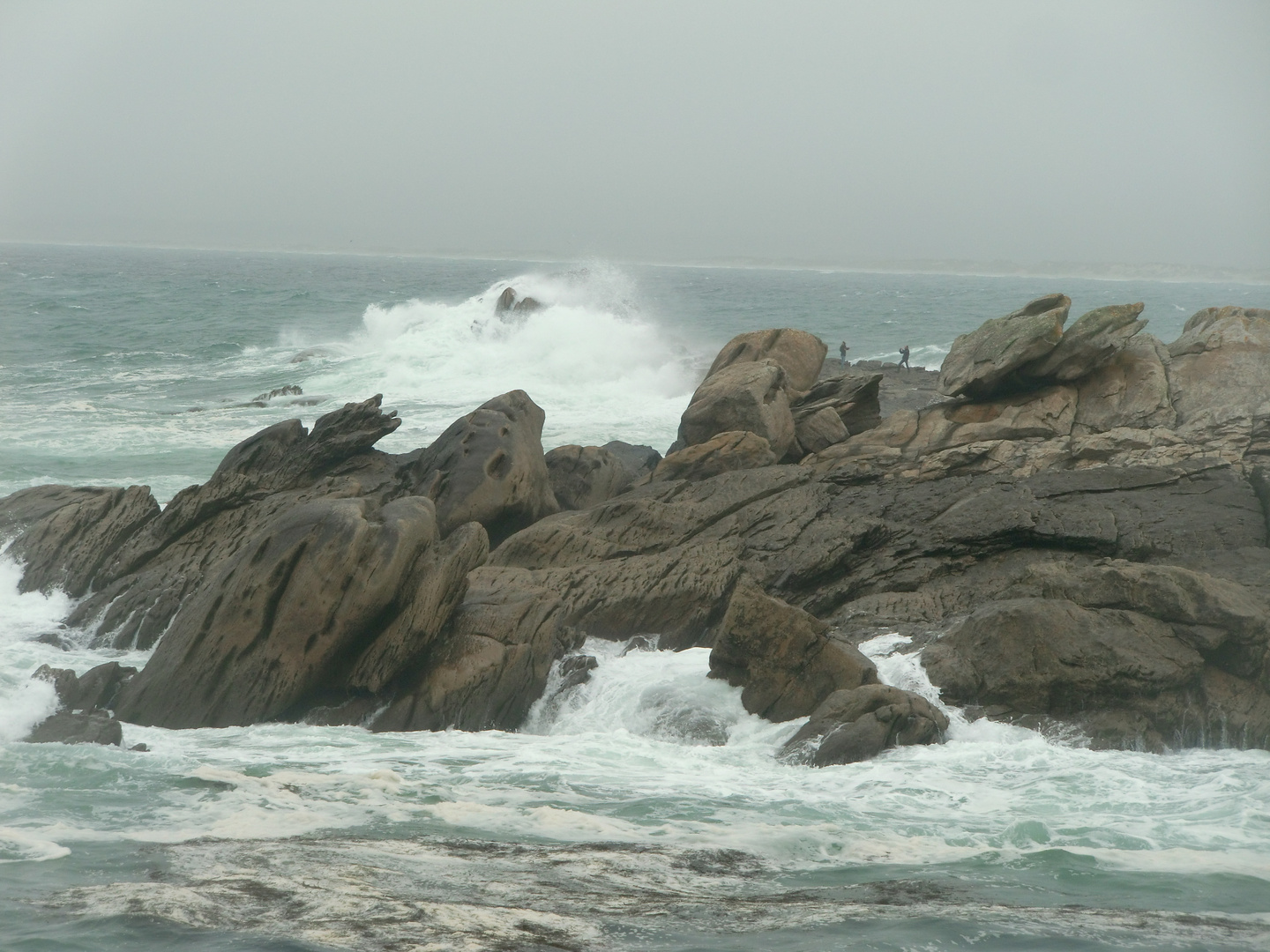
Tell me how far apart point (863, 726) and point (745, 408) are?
8.34 m

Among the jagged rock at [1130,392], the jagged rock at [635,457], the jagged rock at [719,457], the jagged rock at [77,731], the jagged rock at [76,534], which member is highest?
the jagged rock at [1130,392]

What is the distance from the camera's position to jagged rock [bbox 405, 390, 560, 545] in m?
15.0

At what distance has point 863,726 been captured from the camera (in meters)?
10.0

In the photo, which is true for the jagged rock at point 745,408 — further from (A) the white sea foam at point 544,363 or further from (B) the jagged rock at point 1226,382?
(A) the white sea foam at point 544,363

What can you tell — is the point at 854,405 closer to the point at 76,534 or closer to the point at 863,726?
the point at 863,726

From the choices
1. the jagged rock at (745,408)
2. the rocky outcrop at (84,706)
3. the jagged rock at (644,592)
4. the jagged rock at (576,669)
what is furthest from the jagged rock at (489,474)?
the rocky outcrop at (84,706)

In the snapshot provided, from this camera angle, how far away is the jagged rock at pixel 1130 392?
51.9 feet

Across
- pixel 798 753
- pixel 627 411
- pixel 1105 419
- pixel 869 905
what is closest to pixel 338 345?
pixel 627 411

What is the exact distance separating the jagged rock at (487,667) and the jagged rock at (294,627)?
0.94ft

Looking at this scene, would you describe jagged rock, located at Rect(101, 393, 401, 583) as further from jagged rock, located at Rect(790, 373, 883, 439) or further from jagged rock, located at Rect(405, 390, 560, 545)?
jagged rock, located at Rect(790, 373, 883, 439)

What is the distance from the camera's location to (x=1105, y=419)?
52.7 feet

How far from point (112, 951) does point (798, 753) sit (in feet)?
19.5

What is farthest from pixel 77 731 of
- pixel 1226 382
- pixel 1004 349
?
pixel 1226 382

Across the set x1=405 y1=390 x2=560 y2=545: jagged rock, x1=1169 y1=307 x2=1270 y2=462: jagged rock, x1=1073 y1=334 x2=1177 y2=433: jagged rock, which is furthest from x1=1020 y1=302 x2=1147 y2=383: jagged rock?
x1=405 y1=390 x2=560 y2=545: jagged rock
